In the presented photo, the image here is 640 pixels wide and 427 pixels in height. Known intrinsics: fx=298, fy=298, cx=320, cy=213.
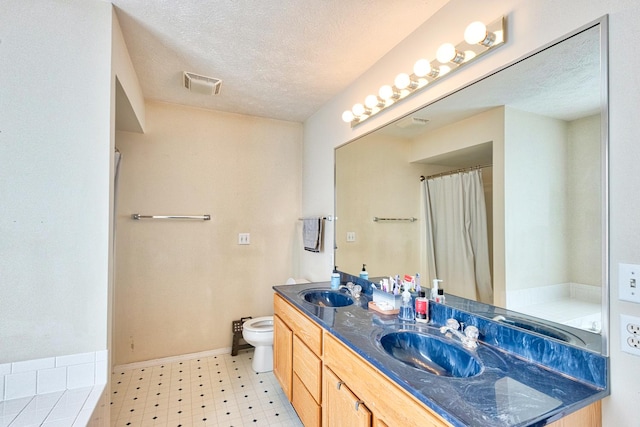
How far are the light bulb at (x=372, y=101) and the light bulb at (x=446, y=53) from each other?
59cm

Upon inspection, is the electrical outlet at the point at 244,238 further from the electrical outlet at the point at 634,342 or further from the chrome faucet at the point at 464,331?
the electrical outlet at the point at 634,342

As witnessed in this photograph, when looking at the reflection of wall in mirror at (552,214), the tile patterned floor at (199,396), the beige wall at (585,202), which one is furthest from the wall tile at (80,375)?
the beige wall at (585,202)

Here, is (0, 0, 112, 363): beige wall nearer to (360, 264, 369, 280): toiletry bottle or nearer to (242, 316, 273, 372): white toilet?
(242, 316, 273, 372): white toilet

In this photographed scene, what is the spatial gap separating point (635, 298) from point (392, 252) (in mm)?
1213

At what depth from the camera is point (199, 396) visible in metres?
2.21

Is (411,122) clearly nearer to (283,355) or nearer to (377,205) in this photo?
(377,205)

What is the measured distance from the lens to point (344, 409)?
1.29 m

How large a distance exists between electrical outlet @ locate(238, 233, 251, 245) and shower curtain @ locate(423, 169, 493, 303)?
1.90 m

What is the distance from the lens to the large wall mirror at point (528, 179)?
0.96 m

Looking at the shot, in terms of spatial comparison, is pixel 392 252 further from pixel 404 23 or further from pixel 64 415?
pixel 64 415

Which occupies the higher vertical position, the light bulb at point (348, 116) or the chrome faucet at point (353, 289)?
the light bulb at point (348, 116)

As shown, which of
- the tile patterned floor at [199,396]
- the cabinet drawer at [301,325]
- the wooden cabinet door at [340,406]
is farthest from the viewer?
the tile patterned floor at [199,396]

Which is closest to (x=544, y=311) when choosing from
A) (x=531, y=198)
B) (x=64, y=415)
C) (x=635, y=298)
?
(x=635, y=298)

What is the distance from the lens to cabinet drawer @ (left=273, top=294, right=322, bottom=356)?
5.22 feet
